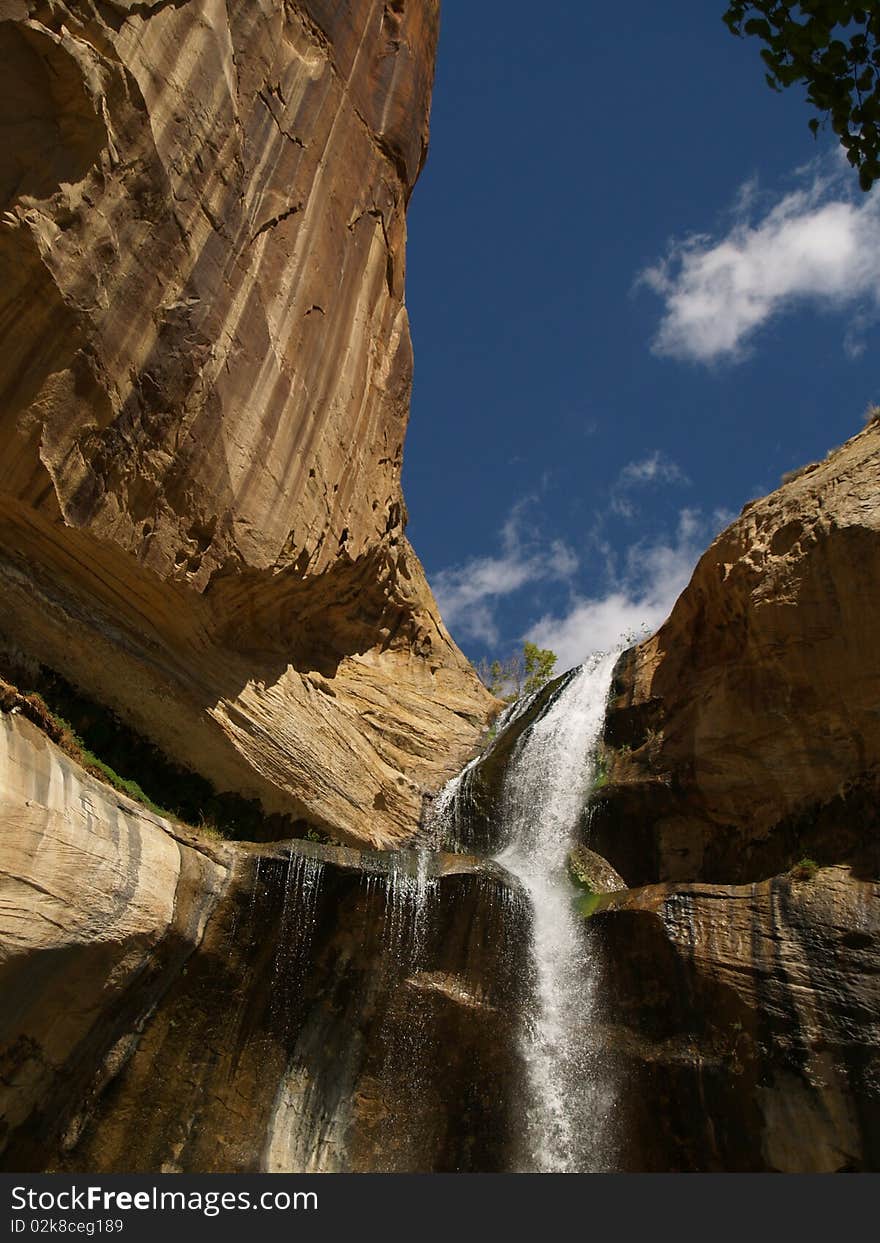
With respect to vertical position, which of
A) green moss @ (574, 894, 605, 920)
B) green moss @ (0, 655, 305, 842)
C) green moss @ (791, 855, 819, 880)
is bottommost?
green moss @ (574, 894, 605, 920)

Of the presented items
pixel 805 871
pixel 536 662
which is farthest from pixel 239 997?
pixel 536 662

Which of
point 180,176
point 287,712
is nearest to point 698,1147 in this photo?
point 287,712

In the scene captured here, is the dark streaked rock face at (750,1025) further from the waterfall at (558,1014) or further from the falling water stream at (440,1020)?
the falling water stream at (440,1020)

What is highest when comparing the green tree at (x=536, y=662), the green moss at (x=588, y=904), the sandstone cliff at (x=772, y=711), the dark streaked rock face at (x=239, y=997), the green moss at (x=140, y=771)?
the green tree at (x=536, y=662)

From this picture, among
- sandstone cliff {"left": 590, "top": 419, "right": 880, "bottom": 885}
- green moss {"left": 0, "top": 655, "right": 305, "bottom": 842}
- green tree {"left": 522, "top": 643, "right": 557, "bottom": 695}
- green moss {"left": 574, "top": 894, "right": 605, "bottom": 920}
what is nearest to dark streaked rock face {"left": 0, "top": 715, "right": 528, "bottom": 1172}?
green moss {"left": 574, "top": 894, "right": 605, "bottom": 920}

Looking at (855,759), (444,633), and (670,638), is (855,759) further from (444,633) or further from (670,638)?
(444,633)

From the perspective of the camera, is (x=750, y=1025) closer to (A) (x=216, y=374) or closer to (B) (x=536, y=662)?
(A) (x=216, y=374)

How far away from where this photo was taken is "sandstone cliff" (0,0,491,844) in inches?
479

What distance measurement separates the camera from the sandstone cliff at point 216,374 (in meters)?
12.2

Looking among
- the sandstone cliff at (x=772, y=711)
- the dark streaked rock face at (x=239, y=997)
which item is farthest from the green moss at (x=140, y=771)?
the sandstone cliff at (x=772, y=711)

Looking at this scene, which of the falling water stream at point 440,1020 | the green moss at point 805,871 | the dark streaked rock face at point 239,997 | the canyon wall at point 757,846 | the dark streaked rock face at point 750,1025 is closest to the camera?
the dark streaked rock face at point 239,997

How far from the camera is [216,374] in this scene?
48.3 feet

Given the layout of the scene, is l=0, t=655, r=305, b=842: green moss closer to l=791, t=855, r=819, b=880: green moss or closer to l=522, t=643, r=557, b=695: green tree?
l=791, t=855, r=819, b=880: green moss

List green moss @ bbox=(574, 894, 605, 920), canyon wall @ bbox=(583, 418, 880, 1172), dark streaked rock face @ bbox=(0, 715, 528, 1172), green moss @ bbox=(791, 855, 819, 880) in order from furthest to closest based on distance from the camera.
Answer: green moss @ bbox=(574, 894, 605, 920) < green moss @ bbox=(791, 855, 819, 880) < canyon wall @ bbox=(583, 418, 880, 1172) < dark streaked rock face @ bbox=(0, 715, 528, 1172)
